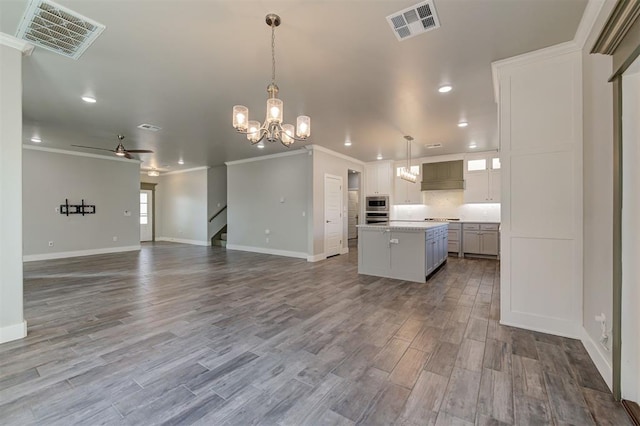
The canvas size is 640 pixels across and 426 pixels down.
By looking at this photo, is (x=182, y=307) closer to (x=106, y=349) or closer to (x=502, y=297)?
(x=106, y=349)

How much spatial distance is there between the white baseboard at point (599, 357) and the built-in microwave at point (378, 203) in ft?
20.6

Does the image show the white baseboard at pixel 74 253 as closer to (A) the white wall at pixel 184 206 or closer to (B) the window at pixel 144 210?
(A) the white wall at pixel 184 206

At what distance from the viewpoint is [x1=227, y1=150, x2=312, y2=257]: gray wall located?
692 centimetres

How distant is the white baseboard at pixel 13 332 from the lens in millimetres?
2508

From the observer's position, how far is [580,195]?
2.51 metres

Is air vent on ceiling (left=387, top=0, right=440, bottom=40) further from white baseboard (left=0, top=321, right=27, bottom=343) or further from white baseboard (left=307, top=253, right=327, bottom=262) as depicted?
white baseboard (left=307, top=253, right=327, bottom=262)

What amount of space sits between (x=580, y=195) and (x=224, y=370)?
3.46 meters

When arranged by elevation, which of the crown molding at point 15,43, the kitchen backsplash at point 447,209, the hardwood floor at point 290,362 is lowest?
the hardwood floor at point 290,362

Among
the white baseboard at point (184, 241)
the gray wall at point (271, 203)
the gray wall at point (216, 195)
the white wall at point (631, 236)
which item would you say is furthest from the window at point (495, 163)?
the white baseboard at point (184, 241)

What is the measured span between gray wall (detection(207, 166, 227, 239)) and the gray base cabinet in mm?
7778

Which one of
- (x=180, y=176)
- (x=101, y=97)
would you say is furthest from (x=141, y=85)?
(x=180, y=176)

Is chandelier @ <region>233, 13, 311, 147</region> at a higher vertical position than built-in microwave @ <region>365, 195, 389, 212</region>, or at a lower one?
higher

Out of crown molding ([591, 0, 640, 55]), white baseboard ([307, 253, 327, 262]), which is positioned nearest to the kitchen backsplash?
white baseboard ([307, 253, 327, 262])

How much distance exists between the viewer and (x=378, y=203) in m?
8.70
